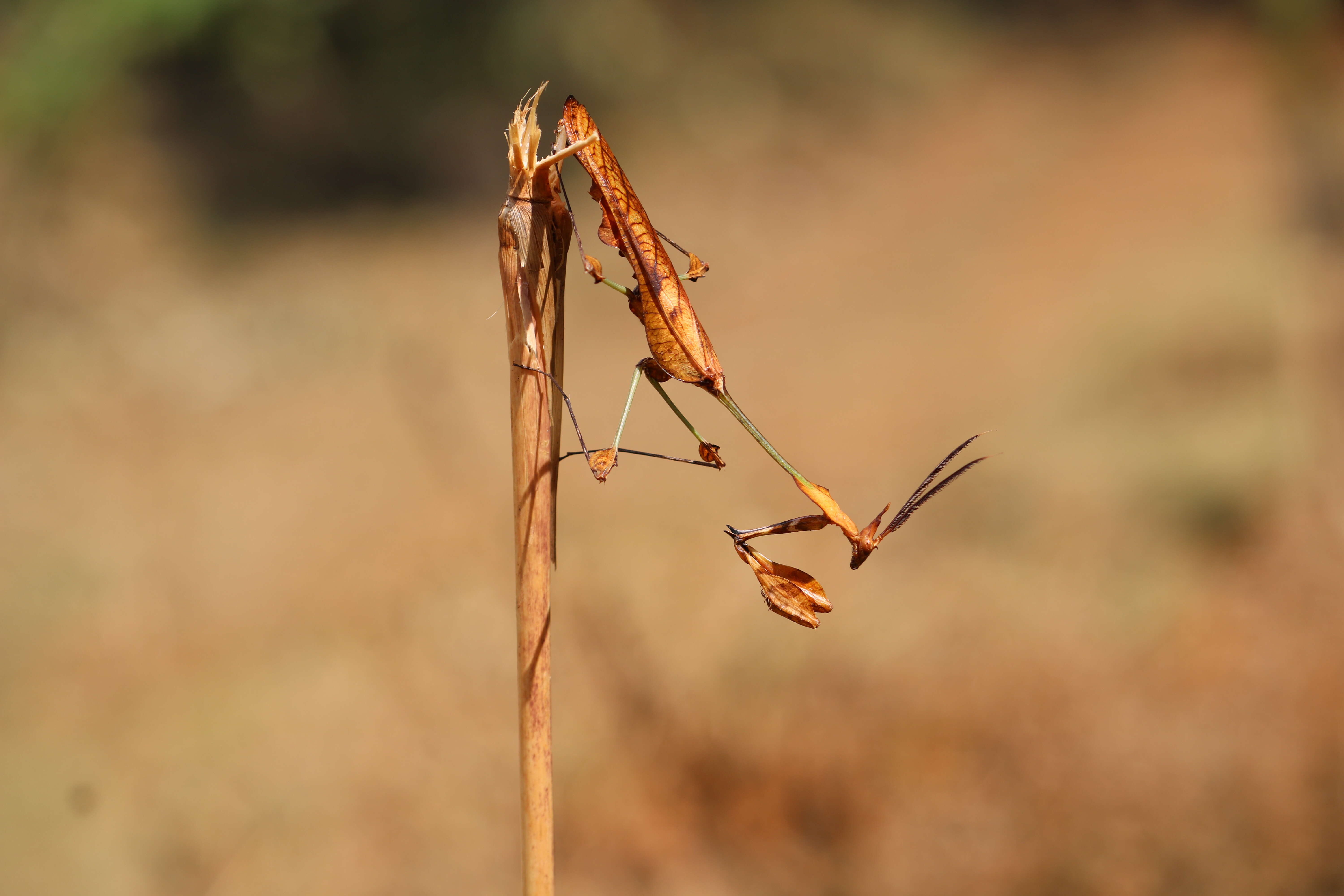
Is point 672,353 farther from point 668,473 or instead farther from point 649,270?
point 668,473

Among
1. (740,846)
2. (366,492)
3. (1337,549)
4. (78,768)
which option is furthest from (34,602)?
(1337,549)

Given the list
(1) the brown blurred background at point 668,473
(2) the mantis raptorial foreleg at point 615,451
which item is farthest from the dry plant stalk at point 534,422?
(1) the brown blurred background at point 668,473

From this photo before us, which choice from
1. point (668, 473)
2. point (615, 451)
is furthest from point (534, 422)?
point (668, 473)

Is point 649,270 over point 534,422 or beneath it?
over

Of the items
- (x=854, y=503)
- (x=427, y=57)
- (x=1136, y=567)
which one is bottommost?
(x=1136, y=567)

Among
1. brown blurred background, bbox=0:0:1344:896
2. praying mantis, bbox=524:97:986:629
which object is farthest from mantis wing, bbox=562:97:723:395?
brown blurred background, bbox=0:0:1344:896

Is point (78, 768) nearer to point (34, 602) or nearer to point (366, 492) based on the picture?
point (34, 602)
